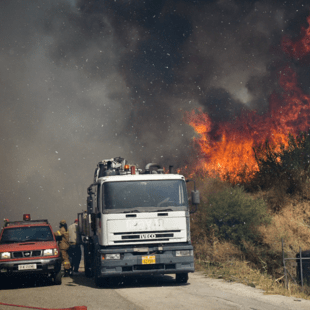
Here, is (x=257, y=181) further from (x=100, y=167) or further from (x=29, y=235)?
(x=29, y=235)

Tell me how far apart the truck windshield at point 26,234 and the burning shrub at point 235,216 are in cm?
793

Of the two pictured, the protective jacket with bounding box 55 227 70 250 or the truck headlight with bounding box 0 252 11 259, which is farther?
the protective jacket with bounding box 55 227 70 250

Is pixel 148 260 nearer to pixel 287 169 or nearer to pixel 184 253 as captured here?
pixel 184 253

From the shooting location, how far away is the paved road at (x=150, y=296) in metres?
9.56

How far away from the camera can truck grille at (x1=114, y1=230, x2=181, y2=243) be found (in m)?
12.5

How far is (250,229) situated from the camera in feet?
66.3

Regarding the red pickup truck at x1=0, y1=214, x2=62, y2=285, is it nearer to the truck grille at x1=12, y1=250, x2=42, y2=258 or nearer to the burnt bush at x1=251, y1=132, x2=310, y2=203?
the truck grille at x1=12, y1=250, x2=42, y2=258

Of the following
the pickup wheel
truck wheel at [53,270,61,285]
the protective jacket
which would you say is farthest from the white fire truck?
the protective jacket

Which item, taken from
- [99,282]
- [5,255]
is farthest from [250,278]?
[5,255]

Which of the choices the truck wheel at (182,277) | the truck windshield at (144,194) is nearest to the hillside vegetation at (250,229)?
the truck wheel at (182,277)

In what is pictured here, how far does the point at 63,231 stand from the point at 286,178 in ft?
48.1

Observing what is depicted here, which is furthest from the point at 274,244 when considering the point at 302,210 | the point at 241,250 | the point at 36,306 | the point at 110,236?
the point at 36,306

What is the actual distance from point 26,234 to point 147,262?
171 inches

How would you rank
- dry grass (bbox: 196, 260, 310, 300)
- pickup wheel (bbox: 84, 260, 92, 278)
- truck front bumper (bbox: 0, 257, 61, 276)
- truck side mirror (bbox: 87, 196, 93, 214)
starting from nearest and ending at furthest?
dry grass (bbox: 196, 260, 310, 300), truck front bumper (bbox: 0, 257, 61, 276), truck side mirror (bbox: 87, 196, 93, 214), pickup wheel (bbox: 84, 260, 92, 278)
